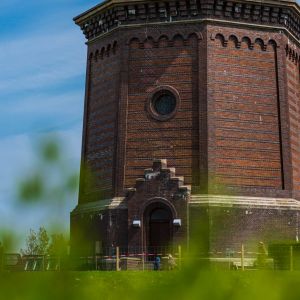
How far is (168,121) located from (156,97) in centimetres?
127

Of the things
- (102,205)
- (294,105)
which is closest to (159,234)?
(102,205)

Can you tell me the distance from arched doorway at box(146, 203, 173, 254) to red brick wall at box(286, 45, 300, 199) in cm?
591

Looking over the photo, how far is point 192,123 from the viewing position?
939 inches

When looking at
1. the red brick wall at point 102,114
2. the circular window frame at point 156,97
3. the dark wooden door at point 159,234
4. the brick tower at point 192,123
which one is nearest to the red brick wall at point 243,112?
the brick tower at point 192,123

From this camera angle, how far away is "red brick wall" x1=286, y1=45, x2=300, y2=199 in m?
25.2

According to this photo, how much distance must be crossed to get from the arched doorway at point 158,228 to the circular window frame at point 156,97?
3.84 m

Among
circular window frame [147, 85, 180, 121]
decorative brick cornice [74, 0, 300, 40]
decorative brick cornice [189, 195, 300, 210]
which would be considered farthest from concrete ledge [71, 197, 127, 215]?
decorative brick cornice [74, 0, 300, 40]

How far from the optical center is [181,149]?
23.8m

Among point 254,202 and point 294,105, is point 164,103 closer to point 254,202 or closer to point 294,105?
point 254,202

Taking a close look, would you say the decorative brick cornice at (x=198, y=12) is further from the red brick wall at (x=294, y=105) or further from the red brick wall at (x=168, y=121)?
the red brick wall at (x=294, y=105)

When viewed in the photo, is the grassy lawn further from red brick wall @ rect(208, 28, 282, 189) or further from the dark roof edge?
the dark roof edge

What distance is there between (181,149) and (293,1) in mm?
8828

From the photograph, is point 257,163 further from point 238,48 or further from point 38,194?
point 38,194

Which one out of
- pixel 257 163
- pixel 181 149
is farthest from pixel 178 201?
pixel 257 163
